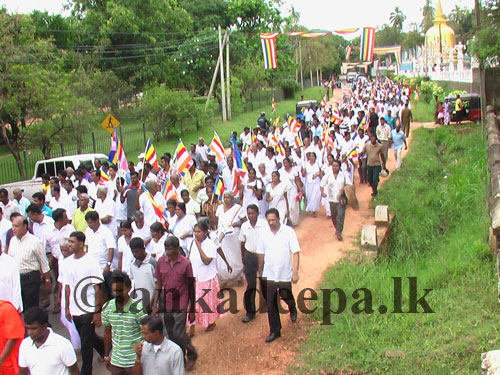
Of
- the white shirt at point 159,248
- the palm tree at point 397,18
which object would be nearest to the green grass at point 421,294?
the white shirt at point 159,248

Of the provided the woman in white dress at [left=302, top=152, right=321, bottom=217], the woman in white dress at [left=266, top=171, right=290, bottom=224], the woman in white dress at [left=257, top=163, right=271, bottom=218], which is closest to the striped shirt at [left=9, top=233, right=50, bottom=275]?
the woman in white dress at [left=266, top=171, right=290, bottom=224]

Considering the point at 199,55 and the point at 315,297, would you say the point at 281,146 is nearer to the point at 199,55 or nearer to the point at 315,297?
the point at 315,297

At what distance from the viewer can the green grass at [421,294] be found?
575 centimetres

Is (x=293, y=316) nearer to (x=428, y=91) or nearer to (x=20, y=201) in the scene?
(x=20, y=201)

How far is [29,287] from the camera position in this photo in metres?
6.57

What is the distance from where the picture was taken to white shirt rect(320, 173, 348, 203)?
33.1ft

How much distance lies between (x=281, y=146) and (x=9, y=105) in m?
9.76

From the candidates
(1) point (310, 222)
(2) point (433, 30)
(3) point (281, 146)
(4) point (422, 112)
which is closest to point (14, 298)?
(1) point (310, 222)

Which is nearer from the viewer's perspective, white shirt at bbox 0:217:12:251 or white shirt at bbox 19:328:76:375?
white shirt at bbox 19:328:76:375

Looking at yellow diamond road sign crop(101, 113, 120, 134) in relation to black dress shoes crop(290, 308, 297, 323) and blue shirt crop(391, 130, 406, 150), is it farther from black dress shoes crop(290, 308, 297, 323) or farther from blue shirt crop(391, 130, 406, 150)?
black dress shoes crop(290, 308, 297, 323)

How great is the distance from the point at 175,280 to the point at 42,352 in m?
1.63

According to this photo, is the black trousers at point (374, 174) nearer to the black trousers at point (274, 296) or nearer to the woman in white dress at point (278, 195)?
the woman in white dress at point (278, 195)

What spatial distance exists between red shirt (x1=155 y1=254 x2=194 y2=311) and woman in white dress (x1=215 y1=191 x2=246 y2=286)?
6.17 feet

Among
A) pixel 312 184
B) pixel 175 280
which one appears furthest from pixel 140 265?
pixel 312 184
